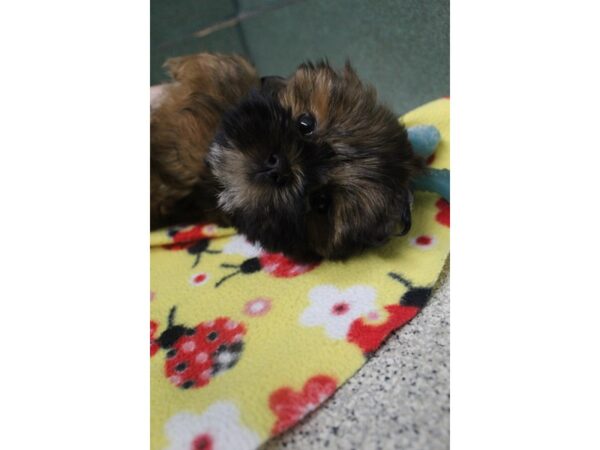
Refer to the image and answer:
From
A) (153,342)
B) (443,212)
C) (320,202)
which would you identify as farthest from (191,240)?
(443,212)

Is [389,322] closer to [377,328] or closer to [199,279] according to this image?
[377,328]

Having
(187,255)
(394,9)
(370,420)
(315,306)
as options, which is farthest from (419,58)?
(370,420)

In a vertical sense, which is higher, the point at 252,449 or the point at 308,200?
the point at 308,200

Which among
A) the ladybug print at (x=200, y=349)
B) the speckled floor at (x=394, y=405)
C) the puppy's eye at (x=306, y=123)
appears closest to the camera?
the speckled floor at (x=394, y=405)

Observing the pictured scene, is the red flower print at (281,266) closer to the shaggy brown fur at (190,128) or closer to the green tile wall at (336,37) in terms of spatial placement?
the shaggy brown fur at (190,128)

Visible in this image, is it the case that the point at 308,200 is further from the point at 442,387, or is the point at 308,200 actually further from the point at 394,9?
the point at 394,9

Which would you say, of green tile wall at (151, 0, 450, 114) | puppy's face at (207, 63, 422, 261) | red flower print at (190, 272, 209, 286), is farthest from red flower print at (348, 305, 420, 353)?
green tile wall at (151, 0, 450, 114)

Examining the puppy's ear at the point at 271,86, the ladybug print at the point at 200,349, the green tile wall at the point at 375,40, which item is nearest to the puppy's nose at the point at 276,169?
the puppy's ear at the point at 271,86
